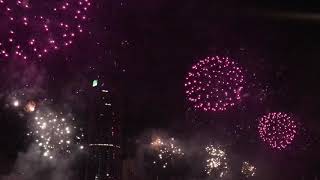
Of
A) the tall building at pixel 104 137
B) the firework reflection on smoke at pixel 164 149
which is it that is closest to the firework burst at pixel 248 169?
the firework reflection on smoke at pixel 164 149

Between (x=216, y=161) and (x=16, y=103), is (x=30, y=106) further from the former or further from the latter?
(x=216, y=161)

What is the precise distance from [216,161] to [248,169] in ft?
11.2

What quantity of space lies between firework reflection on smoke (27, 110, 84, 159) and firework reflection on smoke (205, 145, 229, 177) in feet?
42.0

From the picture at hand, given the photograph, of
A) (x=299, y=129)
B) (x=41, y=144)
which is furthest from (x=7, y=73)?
(x=299, y=129)

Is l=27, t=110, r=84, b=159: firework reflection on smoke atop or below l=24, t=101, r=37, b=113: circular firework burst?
atop

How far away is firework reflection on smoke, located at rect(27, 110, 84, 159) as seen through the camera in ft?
67.6

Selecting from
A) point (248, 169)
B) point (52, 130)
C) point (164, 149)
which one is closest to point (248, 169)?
point (248, 169)

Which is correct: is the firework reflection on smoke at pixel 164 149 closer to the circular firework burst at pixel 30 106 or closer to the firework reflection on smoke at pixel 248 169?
the firework reflection on smoke at pixel 248 169

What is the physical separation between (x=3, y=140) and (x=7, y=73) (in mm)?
8382

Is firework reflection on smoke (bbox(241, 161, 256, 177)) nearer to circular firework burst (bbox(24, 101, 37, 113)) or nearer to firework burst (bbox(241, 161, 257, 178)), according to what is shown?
firework burst (bbox(241, 161, 257, 178))

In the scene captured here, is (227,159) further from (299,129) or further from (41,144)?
(41,144)

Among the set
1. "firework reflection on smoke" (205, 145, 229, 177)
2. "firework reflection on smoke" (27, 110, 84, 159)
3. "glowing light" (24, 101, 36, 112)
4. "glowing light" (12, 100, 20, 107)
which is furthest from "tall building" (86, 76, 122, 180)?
"firework reflection on smoke" (205, 145, 229, 177)

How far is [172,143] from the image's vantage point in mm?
30375

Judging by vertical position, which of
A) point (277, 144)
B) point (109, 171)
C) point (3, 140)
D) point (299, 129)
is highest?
point (299, 129)
